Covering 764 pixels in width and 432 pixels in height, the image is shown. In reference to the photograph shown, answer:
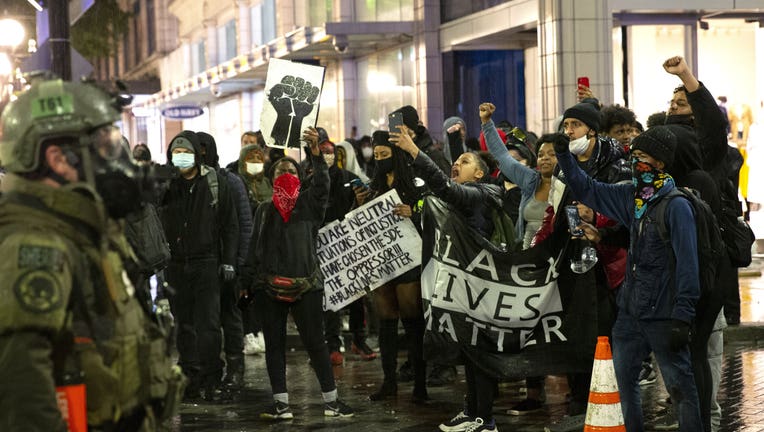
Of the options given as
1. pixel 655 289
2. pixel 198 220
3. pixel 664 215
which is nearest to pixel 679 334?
pixel 655 289

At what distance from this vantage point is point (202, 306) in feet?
34.8

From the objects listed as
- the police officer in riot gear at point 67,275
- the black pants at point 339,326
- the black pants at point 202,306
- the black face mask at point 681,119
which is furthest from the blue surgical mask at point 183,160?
the police officer in riot gear at point 67,275

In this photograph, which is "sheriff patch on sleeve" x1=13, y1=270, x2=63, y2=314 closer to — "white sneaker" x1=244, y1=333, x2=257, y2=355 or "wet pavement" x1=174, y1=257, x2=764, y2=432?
"wet pavement" x1=174, y1=257, x2=764, y2=432

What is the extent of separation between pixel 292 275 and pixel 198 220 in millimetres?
1479

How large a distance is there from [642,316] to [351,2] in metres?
21.5

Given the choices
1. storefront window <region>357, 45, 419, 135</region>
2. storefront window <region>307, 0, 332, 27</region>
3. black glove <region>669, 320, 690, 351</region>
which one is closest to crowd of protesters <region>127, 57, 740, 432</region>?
black glove <region>669, 320, 690, 351</region>

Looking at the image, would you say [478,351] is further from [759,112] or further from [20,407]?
[759,112]

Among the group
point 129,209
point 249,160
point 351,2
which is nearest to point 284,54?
point 351,2

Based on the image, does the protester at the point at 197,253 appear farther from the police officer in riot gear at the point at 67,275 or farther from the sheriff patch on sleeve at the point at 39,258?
the sheriff patch on sleeve at the point at 39,258

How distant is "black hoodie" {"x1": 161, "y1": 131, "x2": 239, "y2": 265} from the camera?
1066 cm

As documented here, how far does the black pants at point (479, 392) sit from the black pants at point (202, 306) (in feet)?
8.39

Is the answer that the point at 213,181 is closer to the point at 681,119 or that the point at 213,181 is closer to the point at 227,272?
the point at 227,272

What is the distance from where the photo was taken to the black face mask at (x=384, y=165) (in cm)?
1056

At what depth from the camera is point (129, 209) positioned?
3.96 meters
